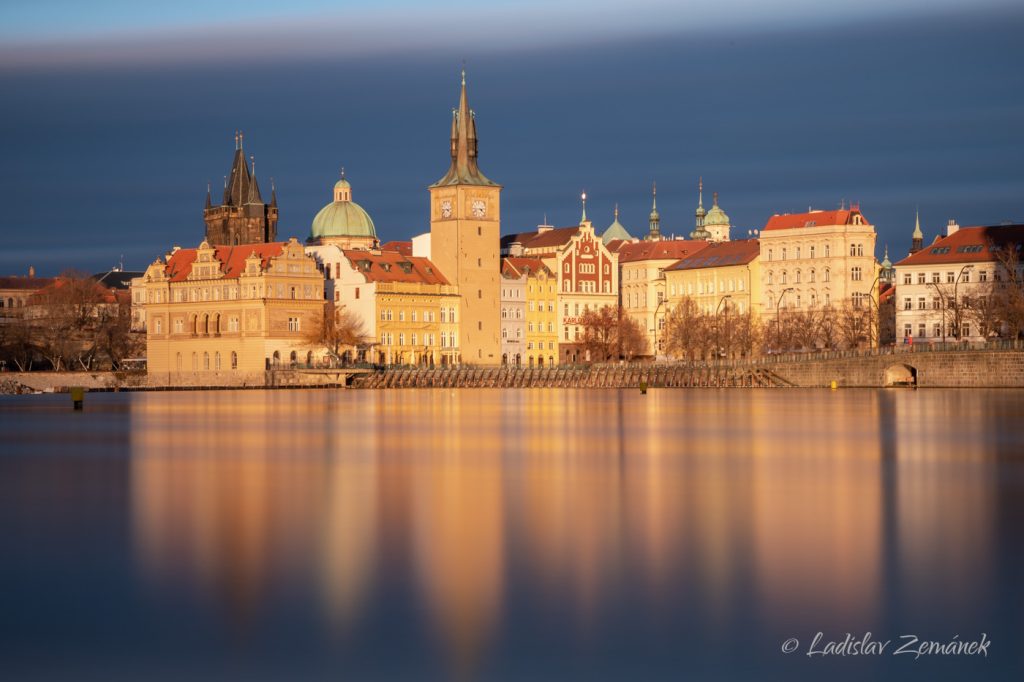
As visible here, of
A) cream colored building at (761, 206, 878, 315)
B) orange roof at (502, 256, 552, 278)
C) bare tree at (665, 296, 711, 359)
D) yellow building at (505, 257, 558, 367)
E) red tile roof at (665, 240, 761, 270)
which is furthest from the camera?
red tile roof at (665, 240, 761, 270)

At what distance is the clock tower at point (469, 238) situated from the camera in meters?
142

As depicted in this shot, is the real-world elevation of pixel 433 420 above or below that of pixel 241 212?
below

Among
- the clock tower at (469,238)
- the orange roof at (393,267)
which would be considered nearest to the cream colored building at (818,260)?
the clock tower at (469,238)

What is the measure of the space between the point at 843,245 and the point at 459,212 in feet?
106

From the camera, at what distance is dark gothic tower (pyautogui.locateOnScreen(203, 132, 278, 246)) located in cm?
15975

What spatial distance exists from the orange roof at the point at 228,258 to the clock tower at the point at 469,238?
14471 mm

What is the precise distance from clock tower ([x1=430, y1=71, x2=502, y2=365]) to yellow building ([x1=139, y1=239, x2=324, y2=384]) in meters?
12.6

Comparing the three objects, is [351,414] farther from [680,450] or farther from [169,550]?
[169,550]

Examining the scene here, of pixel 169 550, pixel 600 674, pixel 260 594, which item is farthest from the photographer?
pixel 169 550

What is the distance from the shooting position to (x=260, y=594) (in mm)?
22312

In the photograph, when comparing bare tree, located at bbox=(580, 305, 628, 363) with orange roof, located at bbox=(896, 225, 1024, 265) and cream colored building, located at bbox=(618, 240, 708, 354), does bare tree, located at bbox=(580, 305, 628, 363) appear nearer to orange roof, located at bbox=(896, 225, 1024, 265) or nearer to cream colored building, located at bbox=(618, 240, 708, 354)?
cream colored building, located at bbox=(618, 240, 708, 354)

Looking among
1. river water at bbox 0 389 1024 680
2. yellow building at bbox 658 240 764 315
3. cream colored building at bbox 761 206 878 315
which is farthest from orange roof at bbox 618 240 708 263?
river water at bbox 0 389 1024 680

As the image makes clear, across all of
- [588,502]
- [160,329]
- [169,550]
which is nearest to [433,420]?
[588,502]

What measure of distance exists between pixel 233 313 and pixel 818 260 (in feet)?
162
